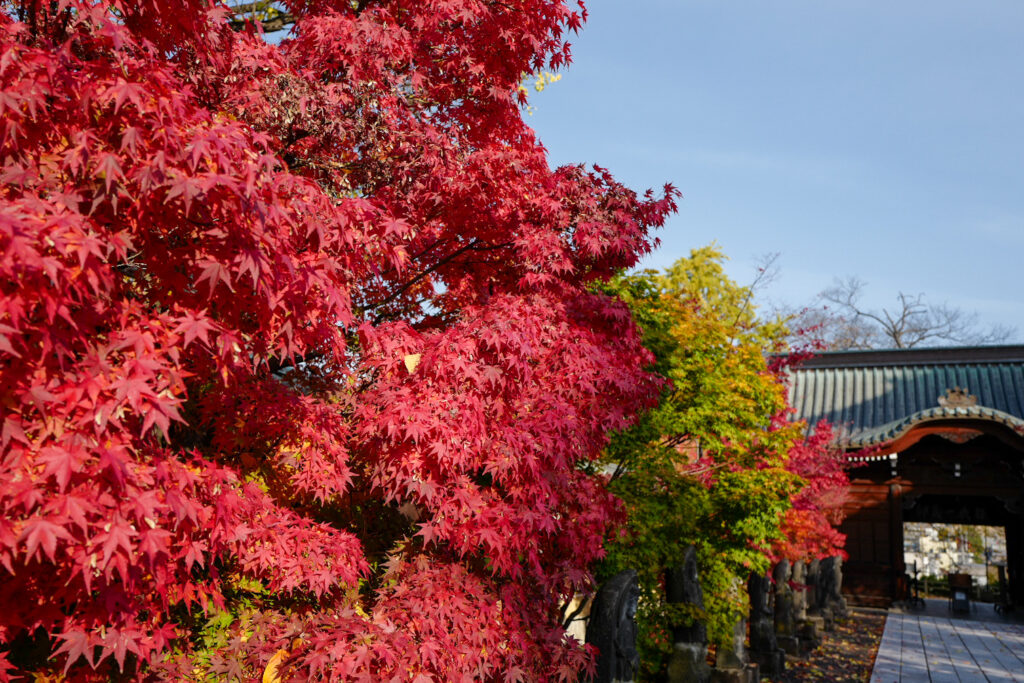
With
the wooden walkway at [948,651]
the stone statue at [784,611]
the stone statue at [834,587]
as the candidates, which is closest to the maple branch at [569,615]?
the wooden walkway at [948,651]

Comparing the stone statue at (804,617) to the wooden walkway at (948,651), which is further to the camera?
the stone statue at (804,617)

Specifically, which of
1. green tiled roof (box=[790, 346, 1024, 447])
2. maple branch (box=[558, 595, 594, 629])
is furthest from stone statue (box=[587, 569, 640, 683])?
green tiled roof (box=[790, 346, 1024, 447])

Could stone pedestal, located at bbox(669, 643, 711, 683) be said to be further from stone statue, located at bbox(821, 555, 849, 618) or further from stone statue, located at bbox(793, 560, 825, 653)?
stone statue, located at bbox(821, 555, 849, 618)

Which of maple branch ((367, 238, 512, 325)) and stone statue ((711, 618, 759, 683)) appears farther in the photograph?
stone statue ((711, 618, 759, 683))

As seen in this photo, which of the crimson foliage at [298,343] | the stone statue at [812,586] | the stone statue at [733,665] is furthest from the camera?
the stone statue at [812,586]

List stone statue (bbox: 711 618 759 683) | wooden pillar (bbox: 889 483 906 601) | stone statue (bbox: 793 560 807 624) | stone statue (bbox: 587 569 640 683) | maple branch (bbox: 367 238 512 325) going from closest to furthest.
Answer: maple branch (bbox: 367 238 512 325), stone statue (bbox: 587 569 640 683), stone statue (bbox: 711 618 759 683), stone statue (bbox: 793 560 807 624), wooden pillar (bbox: 889 483 906 601)

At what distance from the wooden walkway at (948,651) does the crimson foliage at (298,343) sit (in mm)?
8607

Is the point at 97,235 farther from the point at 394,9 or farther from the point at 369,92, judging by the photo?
the point at 394,9

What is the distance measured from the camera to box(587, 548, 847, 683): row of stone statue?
5613mm

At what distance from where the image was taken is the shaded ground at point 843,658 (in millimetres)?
11070

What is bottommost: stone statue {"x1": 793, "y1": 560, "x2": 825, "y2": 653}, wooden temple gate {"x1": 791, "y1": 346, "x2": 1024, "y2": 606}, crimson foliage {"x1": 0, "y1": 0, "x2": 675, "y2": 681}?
stone statue {"x1": 793, "y1": 560, "x2": 825, "y2": 653}

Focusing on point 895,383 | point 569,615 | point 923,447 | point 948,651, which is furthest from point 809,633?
point 895,383

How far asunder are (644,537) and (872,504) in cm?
1456

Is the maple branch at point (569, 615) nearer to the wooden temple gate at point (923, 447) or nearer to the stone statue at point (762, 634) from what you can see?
the stone statue at point (762, 634)
